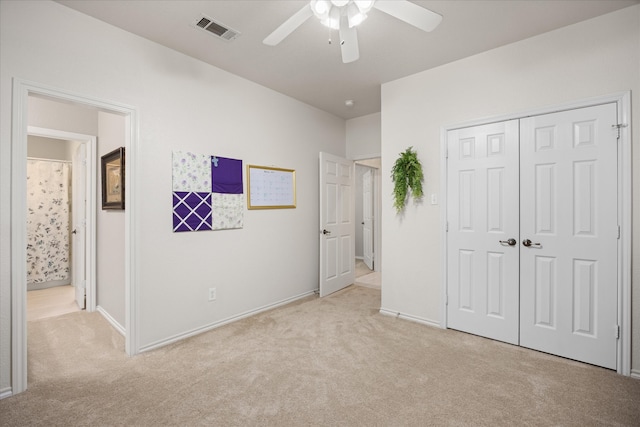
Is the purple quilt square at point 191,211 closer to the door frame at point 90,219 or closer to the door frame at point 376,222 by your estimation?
the door frame at point 90,219

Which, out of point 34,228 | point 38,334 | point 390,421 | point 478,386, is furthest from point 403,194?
point 34,228

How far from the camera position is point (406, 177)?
3.25 metres

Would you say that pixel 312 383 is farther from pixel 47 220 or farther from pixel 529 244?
pixel 47 220

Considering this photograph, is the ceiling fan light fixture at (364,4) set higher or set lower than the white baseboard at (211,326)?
higher

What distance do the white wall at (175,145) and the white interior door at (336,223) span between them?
9.1 inches

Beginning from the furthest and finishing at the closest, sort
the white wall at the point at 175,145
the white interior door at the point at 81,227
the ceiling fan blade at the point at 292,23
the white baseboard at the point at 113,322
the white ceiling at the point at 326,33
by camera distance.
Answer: the white interior door at the point at 81,227, the white baseboard at the point at 113,322, the white ceiling at the point at 326,33, the white wall at the point at 175,145, the ceiling fan blade at the point at 292,23

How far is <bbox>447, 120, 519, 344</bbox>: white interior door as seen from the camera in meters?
2.73

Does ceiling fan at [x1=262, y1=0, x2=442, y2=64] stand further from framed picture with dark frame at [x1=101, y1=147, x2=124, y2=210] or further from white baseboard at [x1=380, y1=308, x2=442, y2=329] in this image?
white baseboard at [x1=380, y1=308, x2=442, y2=329]

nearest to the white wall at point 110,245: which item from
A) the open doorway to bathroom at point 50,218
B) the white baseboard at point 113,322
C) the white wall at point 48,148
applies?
the white baseboard at point 113,322

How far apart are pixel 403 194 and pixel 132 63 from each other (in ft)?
9.23

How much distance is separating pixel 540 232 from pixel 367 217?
402 centimetres

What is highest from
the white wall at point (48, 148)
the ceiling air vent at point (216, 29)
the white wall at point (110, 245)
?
the ceiling air vent at point (216, 29)

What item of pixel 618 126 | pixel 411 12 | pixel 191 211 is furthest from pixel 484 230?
pixel 191 211

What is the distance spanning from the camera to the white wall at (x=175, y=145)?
2039 mm
